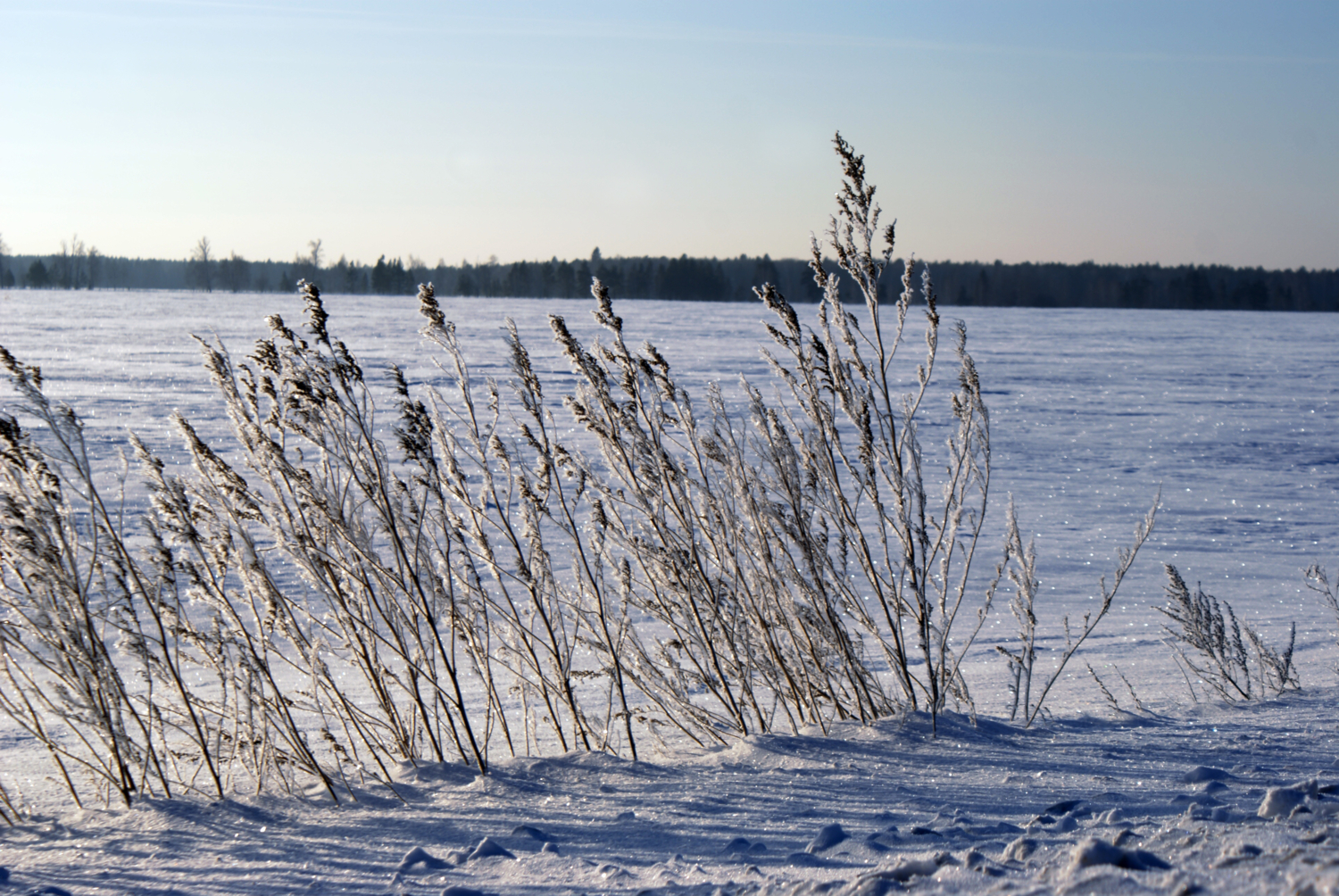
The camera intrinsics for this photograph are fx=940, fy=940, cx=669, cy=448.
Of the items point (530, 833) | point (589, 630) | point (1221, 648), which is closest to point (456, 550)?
point (589, 630)

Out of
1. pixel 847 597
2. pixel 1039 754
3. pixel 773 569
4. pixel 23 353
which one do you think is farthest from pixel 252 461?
pixel 23 353

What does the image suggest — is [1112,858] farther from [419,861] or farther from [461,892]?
[419,861]

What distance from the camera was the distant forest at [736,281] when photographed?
313 feet

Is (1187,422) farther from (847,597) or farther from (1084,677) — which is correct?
(847,597)

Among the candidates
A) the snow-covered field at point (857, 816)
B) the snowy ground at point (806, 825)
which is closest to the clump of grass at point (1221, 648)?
the snow-covered field at point (857, 816)

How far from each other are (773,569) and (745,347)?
2768cm

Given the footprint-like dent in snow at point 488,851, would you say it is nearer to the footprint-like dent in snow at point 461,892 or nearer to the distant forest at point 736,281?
the footprint-like dent in snow at point 461,892

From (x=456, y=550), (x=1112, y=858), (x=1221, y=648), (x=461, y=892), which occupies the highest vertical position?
(x=456, y=550)

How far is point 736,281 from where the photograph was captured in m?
114

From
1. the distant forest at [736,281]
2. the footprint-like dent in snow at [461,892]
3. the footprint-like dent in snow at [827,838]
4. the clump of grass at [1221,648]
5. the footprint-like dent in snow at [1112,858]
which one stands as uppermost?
the distant forest at [736,281]

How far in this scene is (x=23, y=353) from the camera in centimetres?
2520

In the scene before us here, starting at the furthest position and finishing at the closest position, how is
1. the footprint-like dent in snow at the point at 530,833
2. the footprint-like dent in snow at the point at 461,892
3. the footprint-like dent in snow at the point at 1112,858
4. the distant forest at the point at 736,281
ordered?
the distant forest at the point at 736,281, the footprint-like dent in snow at the point at 530,833, the footprint-like dent in snow at the point at 461,892, the footprint-like dent in snow at the point at 1112,858

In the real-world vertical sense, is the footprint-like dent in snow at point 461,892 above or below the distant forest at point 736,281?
below

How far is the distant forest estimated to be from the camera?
95438 millimetres
